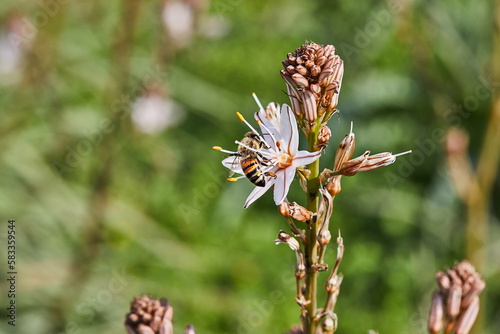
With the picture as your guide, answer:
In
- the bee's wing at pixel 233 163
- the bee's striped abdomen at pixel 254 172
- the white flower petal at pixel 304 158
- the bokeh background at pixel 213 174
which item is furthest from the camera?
the bokeh background at pixel 213 174

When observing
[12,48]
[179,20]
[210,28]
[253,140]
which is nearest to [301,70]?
[253,140]

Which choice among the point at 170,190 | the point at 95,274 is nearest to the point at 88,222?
the point at 95,274

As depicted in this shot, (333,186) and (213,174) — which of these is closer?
(333,186)

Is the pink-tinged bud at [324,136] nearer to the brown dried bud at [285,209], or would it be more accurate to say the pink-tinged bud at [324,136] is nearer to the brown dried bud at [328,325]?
the brown dried bud at [285,209]

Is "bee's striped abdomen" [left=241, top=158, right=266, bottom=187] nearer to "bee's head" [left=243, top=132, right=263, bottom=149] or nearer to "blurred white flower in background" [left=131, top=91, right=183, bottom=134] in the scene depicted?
"bee's head" [left=243, top=132, right=263, bottom=149]

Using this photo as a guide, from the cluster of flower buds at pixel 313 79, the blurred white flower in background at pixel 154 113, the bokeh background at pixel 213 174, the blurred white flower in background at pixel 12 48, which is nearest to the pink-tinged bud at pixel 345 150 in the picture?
the cluster of flower buds at pixel 313 79

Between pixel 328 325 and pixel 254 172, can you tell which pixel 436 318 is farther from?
pixel 254 172

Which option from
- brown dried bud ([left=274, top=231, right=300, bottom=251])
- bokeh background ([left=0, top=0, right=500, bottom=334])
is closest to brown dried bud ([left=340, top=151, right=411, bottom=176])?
brown dried bud ([left=274, top=231, right=300, bottom=251])
